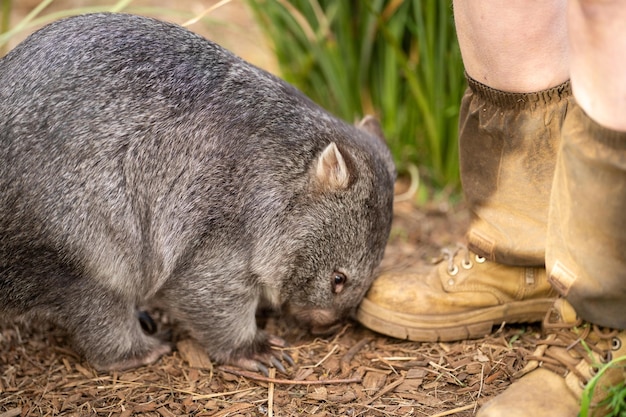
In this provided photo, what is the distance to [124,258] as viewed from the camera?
321 centimetres

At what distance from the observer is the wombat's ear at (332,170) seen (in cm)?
326

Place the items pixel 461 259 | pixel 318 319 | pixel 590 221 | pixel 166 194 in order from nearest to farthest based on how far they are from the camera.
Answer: pixel 590 221 < pixel 166 194 < pixel 461 259 < pixel 318 319

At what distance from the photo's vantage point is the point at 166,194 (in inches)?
127

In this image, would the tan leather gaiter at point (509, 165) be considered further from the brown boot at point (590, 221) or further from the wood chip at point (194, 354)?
the wood chip at point (194, 354)

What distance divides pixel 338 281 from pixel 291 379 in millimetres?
509

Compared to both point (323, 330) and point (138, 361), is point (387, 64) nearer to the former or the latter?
point (323, 330)

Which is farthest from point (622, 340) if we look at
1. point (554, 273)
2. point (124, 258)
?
point (124, 258)

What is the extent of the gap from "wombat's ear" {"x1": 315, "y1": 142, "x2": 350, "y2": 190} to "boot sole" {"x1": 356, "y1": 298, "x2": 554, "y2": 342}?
2.11ft

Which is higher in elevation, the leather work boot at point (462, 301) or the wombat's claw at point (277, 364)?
the wombat's claw at point (277, 364)

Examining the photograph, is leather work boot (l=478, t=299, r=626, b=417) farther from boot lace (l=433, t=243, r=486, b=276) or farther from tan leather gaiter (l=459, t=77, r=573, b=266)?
boot lace (l=433, t=243, r=486, b=276)

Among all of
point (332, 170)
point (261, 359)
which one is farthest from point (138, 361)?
point (332, 170)

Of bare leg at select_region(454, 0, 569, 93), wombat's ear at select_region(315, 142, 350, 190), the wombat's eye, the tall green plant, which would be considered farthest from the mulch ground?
the tall green plant

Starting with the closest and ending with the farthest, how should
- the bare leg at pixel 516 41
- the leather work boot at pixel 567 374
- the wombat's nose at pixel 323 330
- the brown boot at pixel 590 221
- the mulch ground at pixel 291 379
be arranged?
the brown boot at pixel 590 221
the leather work boot at pixel 567 374
the bare leg at pixel 516 41
the mulch ground at pixel 291 379
the wombat's nose at pixel 323 330

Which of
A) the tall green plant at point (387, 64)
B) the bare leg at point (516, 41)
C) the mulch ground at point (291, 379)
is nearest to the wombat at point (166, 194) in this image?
the mulch ground at point (291, 379)
